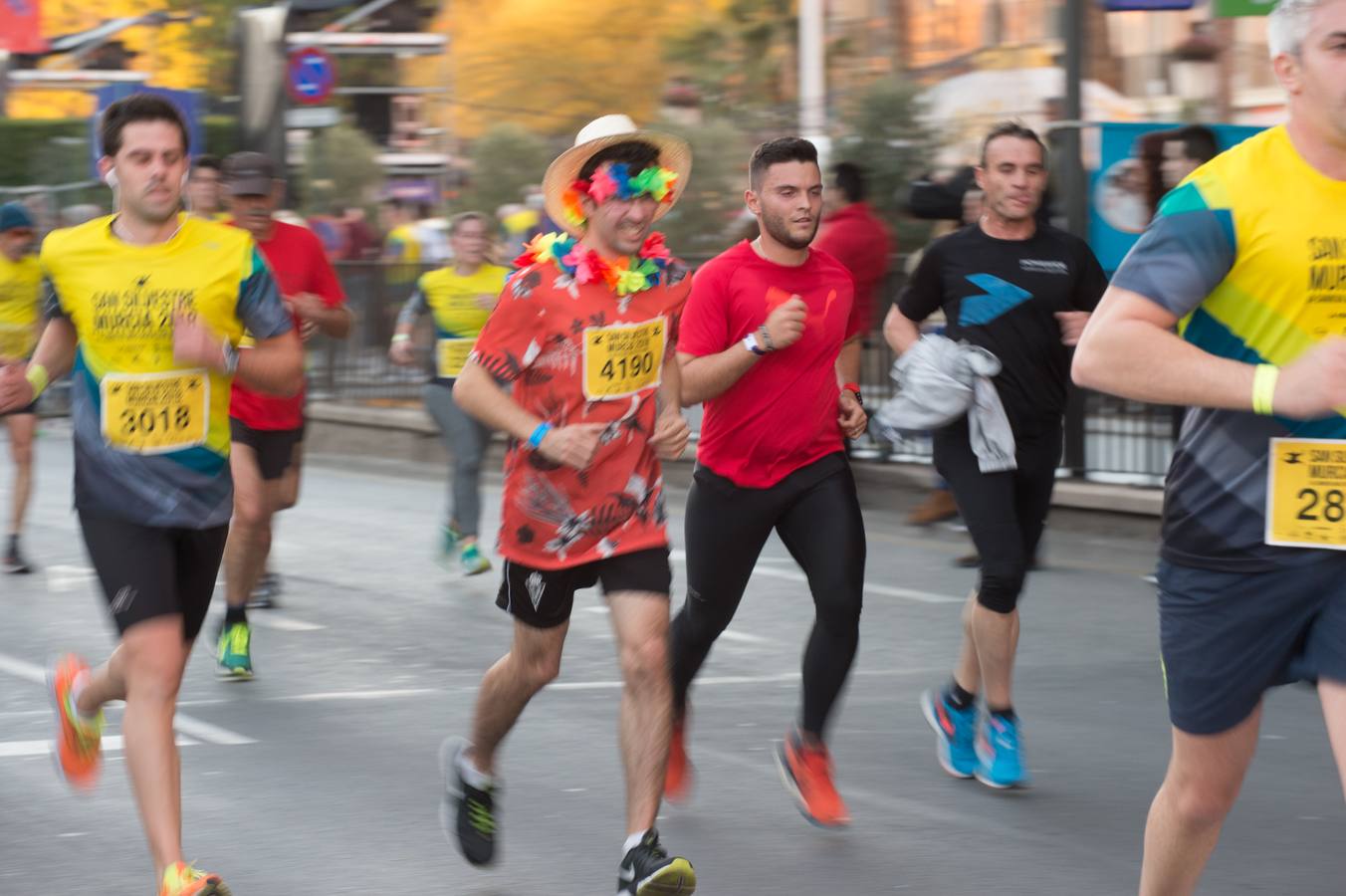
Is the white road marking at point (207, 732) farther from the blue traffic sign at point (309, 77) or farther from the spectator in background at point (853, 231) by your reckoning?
the blue traffic sign at point (309, 77)

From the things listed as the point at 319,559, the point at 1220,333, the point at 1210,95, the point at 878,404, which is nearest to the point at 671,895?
the point at 1220,333

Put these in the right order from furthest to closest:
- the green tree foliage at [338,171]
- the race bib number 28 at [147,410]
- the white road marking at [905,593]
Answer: the green tree foliage at [338,171] → the white road marking at [905,593] → the race bib number 28 at [147,410]

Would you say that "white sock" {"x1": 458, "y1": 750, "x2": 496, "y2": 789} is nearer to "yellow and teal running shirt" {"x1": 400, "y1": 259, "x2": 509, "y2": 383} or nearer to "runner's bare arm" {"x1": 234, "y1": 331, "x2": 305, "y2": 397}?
"runner's bare arm" {"x1": 234, "y1": 331, "x2": 305, "y2": 397}

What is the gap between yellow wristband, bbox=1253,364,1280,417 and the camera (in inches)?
142

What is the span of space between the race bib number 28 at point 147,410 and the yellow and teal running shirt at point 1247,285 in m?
2.45

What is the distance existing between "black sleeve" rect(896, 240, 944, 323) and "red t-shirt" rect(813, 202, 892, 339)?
578 centimetres

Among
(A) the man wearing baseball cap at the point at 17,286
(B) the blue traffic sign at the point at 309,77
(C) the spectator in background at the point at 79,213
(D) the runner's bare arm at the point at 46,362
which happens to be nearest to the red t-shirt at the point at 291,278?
(D) the runner's bare arm at the point at 46,362

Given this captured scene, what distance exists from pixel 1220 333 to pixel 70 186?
2202 centimetres

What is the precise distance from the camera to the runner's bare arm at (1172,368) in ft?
11.5

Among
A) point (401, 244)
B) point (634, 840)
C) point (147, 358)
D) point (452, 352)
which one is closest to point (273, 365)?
point (147, 358)

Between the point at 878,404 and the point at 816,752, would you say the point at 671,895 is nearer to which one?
the point at 816,752

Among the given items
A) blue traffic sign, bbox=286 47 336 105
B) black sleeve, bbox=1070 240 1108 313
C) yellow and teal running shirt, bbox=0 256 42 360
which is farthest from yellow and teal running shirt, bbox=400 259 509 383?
blue traffic sign, bbox=286 47 336 105

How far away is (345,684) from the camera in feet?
27.2

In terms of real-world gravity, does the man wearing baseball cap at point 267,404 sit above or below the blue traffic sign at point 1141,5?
below
